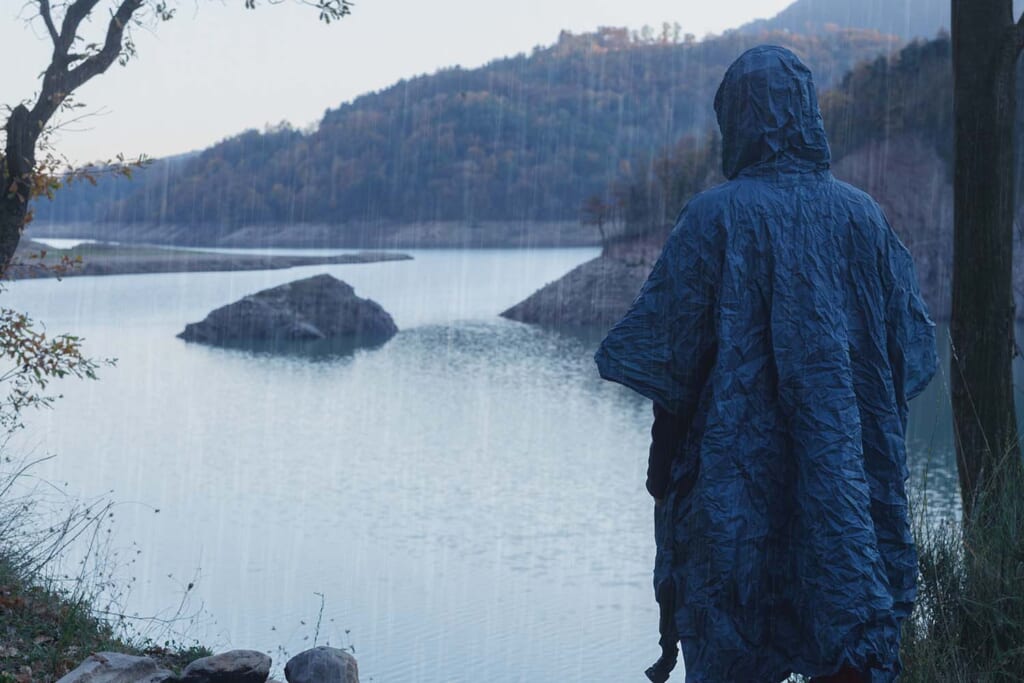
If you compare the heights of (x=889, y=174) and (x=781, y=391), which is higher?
(x=889, y=174)

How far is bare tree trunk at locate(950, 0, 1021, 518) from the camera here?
206 inches

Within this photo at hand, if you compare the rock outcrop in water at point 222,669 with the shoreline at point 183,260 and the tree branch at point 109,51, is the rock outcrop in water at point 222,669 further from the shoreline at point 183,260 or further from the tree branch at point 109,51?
the shoreline at point 183,260

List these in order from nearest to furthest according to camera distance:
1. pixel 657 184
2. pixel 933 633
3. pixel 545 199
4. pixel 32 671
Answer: pixel 933 633 → pixel 32 671 → pixel 657 184 → pixel 545 199

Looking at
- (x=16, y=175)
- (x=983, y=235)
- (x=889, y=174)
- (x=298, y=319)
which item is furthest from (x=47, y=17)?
(x=889, y=174)

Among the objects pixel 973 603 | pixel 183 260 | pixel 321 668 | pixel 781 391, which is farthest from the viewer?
pixel 183 260

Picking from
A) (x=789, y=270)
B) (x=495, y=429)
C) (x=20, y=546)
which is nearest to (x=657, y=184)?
(x=495, y=429)

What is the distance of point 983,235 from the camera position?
5219mm

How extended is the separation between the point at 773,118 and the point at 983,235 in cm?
261

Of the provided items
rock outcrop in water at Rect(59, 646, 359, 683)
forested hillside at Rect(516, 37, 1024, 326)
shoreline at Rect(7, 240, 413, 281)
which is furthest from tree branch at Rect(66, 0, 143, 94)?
shoreline at Rect(7, 240, 413, 281)

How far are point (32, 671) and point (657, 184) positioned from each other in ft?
134

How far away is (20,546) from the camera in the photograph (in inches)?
254

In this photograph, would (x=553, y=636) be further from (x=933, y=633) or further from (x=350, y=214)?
(x=350, y=214)

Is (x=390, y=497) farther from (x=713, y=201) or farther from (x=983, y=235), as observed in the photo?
(x=713, y=201)

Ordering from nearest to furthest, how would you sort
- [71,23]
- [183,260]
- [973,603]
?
[973,603], [71,23], [183,260]
